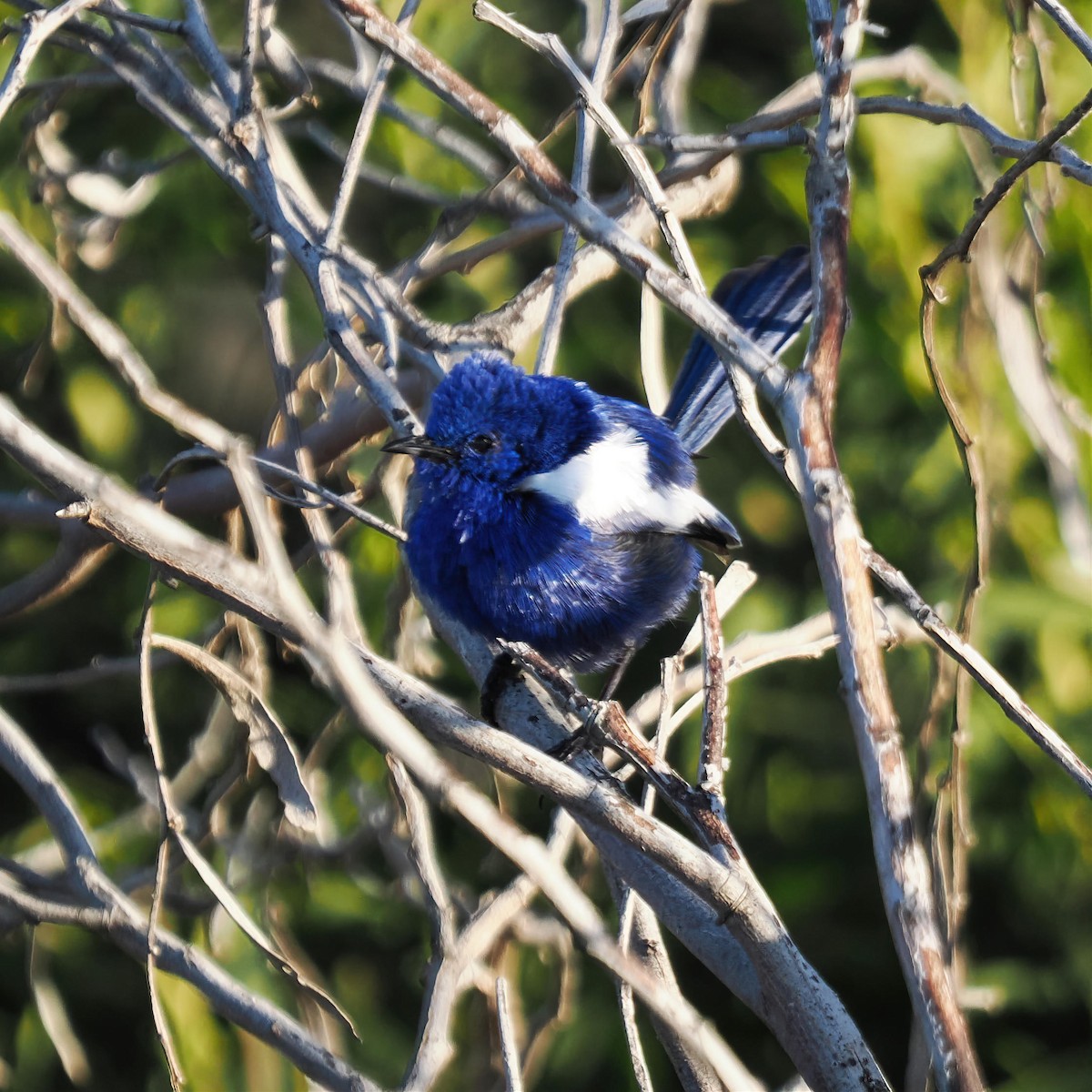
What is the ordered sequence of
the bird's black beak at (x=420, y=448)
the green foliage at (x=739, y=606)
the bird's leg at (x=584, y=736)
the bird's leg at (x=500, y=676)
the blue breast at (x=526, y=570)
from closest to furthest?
the bird's leg at (x=584, y=736) < the bird's leg at (x=500, y=676) < the bird's black beak at (x=420, y=448) < the blue breast at (x=526, y=570) < the green foliage at (x=739, y=606)

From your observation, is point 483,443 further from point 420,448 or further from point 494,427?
point 420,448

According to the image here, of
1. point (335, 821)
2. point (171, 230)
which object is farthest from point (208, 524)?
point (335, 821)

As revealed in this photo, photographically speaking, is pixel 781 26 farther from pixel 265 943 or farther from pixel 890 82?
pixel 265 943

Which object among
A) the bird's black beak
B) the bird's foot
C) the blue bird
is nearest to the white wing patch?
the blue bird

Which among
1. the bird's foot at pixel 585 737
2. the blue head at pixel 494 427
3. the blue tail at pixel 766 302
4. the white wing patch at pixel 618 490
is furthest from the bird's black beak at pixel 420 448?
the blue tail at pixel 766 302

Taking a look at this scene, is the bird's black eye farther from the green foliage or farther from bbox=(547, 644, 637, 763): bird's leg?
bbox=(547, 644, 637, 763): bird's leg

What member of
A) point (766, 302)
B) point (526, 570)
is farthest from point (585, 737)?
point (766, 302)

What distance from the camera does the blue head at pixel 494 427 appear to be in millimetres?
2410

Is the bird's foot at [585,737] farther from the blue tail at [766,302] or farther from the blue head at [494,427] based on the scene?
the blue tail at [766,302]

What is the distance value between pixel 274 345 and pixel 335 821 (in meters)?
1.45

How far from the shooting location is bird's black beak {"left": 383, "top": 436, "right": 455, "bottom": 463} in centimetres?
226

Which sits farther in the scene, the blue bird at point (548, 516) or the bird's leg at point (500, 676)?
the blue bird at point (548, 516)

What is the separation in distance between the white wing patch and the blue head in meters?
0.04

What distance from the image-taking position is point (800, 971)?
127 cm
